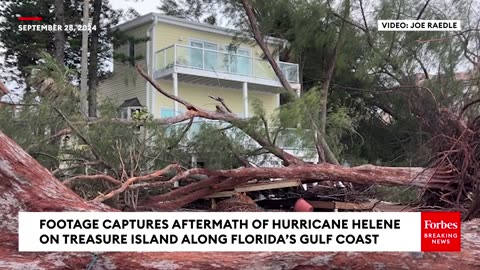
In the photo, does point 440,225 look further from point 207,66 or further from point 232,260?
point 207,66

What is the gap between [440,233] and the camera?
4090 mm

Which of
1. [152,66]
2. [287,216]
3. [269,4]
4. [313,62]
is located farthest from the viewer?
[152,66]

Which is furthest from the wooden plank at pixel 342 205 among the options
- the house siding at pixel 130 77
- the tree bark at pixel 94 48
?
the house siding at pixel 130 77

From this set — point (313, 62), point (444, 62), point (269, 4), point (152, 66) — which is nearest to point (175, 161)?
point (269, 4)

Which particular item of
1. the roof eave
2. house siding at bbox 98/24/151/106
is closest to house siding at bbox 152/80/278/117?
house siding at bbox 98/24/151/106

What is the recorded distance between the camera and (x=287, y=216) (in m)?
3.75

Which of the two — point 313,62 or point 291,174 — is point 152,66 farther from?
point 291,174

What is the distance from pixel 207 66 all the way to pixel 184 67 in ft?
2.41

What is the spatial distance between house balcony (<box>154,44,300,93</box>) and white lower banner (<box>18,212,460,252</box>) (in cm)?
1156

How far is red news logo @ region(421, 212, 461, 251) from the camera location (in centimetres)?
393

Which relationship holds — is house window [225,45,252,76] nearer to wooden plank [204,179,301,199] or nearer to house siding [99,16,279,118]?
house siding [99,16,279,118]

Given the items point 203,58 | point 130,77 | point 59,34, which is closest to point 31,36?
point 59,34

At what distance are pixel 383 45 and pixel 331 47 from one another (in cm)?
98

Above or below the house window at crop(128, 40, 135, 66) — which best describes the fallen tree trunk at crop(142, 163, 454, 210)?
below
